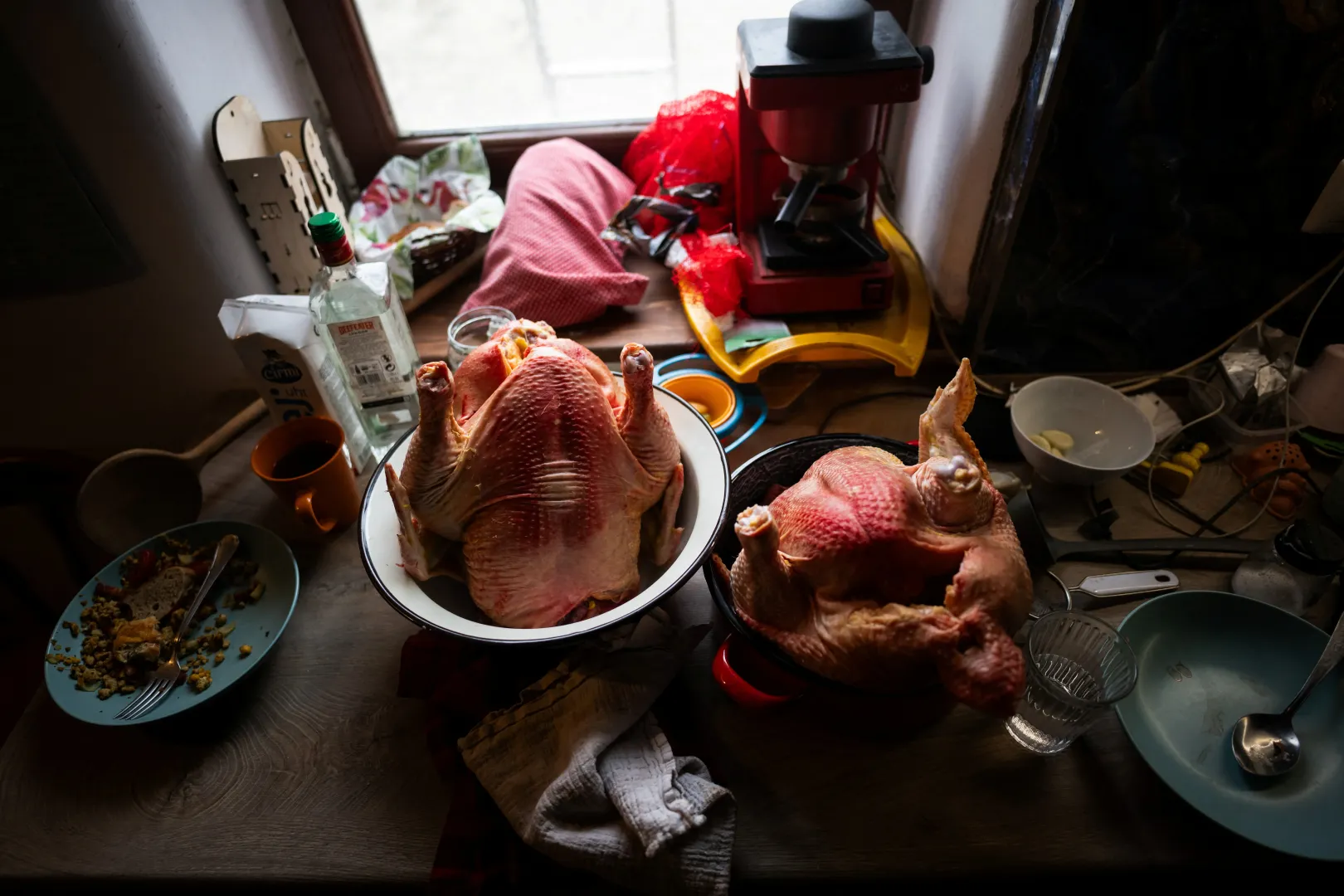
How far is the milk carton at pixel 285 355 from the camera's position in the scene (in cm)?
81

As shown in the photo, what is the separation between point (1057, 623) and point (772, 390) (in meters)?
0.50

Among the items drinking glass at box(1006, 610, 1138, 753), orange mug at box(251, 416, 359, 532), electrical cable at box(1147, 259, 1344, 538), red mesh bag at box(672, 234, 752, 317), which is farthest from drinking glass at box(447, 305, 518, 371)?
electrical cable at box(1147, 259, 1344, 538)

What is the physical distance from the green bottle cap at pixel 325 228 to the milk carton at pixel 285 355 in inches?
4.9

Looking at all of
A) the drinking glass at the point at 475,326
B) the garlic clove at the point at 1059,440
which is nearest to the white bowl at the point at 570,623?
the drinking glass at the point at 475,326

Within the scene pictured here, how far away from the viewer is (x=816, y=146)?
934 mm

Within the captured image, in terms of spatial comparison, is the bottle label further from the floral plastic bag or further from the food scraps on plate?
the floral plastic bag

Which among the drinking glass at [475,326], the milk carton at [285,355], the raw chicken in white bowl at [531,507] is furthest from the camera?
the drinking glass at [475,326]

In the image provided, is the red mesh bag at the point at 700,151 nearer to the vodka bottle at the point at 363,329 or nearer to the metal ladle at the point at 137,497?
the vodka bottle at the point at 363,329

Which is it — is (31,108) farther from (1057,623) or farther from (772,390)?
(1057,623)

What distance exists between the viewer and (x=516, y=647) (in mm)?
607

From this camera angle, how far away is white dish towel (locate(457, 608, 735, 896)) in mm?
579

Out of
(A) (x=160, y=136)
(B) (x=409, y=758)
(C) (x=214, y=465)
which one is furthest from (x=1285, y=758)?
(A) (x=160, y=136)

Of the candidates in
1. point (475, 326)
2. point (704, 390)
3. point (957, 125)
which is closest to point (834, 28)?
point (957, 125)

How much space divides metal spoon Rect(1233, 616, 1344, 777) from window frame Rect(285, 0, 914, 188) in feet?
3.64
